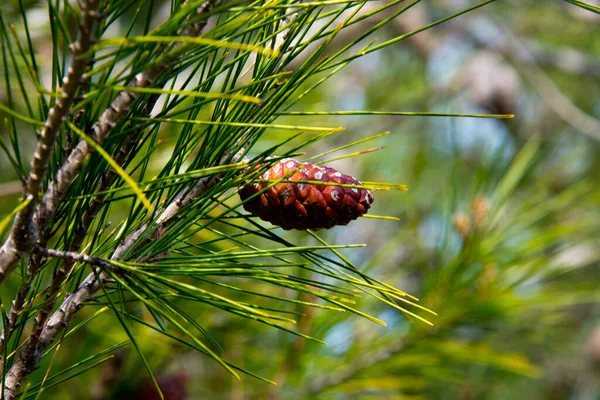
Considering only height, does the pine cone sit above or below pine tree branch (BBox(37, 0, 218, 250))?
above

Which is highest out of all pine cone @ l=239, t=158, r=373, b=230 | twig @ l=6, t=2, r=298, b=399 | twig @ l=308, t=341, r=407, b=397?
twig @ l=308, t=341, r=407, b=397

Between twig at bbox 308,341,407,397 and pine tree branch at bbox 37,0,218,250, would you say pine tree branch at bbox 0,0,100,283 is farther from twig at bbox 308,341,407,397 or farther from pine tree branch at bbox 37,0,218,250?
twig at bbox 308,341,407,397

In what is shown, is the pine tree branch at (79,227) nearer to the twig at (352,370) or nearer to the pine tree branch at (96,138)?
the pine tree branch at (96,138)

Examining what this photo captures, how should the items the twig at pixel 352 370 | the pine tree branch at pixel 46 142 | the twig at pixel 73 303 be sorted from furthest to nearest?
the twig at pixel 352 370, the twig at pixel 73 303, the pine tree branch at pixel 46 142

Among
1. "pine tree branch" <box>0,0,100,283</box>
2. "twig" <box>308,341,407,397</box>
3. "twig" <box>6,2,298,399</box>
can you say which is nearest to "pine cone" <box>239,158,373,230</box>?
"twig" <box>6,2,298,399</box>

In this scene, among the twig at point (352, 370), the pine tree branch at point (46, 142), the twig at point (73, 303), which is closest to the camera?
the pine tree branch at point (46, 142)

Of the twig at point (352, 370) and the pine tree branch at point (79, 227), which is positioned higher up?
the twig at point (352, 370)

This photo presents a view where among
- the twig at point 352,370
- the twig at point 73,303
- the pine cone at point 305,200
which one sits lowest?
the twig at point 73,303

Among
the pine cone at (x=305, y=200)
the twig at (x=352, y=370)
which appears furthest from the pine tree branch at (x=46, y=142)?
the twig at (x=352, y=370)
